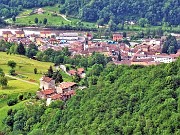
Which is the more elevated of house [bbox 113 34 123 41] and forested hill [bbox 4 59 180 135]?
forested hill [bbox 4 59 180 135]

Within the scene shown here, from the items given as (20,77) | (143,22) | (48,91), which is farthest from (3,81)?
(143,22)

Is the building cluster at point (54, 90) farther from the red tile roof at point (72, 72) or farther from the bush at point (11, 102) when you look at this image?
the red tile roof at point (72, 72)

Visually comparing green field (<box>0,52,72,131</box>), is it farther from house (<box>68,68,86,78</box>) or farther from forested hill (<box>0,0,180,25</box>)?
forested hill (<box>0,0,180,25</box>)

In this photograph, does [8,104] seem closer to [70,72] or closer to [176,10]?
[70,72]

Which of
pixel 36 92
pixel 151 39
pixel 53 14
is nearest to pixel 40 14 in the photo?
pixel 53 14

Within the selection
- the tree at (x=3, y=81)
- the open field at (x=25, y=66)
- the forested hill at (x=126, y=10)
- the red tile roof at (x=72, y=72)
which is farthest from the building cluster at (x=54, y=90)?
the forested hill at (x=126, y=10)

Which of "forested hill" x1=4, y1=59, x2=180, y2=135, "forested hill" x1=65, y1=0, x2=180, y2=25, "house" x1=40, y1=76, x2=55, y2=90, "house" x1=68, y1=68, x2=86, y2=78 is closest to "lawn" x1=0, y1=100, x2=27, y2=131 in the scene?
"forested hill" x1=4, y1=59, x2=180, y2=135
